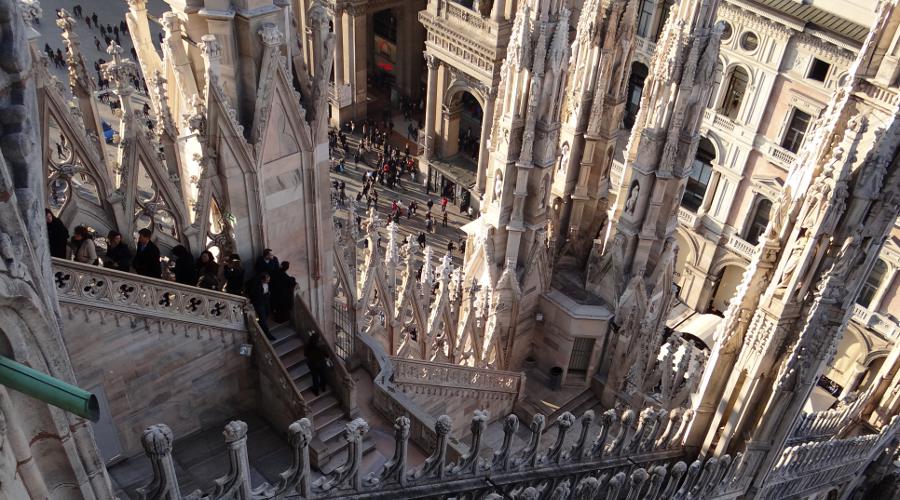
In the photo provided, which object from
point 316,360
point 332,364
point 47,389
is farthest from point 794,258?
point 47,389

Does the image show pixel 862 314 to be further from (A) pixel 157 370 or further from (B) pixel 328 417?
(A) pixel 157 370

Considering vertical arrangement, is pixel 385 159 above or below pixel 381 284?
below

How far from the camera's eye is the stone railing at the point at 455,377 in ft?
69.4

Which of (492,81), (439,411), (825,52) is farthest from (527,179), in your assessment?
(492,81)

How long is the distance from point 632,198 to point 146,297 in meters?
15.0

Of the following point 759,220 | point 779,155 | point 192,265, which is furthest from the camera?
point 759,220

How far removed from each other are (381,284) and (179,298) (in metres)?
8.09

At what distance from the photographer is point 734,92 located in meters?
37.3

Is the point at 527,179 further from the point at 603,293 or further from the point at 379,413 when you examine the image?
the point at 379,413

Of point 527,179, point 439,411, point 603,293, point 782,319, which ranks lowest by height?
point 439,411

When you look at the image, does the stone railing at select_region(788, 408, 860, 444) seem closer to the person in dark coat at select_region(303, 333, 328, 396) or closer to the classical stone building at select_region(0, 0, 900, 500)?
the classical stone building at select_region(0, 0, 900, 500)

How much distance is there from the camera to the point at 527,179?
2331 centimetres

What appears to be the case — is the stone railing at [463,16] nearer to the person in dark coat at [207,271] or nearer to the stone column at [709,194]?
the stone column at [709,194]

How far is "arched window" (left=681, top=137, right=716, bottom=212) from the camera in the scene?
129 feet
